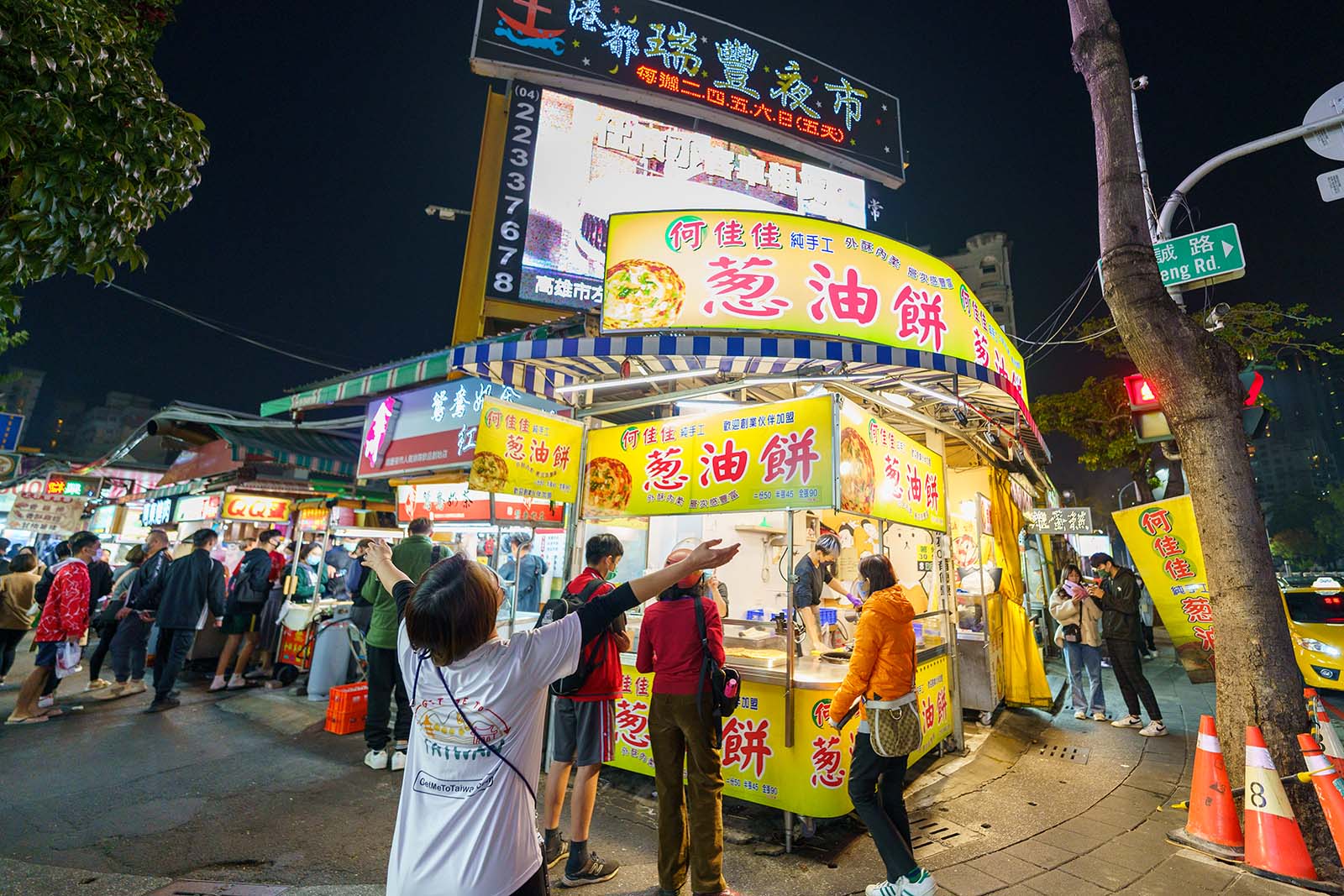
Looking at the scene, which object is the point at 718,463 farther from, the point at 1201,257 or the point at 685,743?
the point at 1201,257

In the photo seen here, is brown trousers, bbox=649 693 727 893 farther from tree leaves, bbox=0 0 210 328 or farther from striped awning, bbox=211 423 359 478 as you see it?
striped awning, bbox=211 423 359 478

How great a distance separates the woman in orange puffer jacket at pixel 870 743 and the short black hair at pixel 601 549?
68.4 inches

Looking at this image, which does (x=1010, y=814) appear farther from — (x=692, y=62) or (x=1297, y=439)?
(x=1297, y=439)

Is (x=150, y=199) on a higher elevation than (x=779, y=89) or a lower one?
lower

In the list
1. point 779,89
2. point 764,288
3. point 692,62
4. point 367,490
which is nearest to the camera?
point 764,288

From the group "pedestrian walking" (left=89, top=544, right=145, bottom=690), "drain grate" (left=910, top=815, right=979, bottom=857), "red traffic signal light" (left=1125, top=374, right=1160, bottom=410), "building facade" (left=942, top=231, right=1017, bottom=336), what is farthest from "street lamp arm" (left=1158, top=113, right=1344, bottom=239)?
"building facade" (left=942, top=231, right=1017, bottom=336)

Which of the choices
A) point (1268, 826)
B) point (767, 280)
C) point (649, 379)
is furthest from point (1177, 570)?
point (649, 379)

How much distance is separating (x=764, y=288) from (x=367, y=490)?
10.8 meters

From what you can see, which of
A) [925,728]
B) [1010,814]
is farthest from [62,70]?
[1010,814]

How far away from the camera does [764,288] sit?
16.6ft

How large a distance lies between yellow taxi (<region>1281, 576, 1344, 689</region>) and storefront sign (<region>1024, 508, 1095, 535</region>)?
392 cm

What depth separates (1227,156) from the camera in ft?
20.8

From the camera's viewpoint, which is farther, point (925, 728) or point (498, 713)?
point (925, 728)

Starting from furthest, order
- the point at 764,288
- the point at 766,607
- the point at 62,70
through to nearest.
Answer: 1. the point at 766,607
2. the point at 764,288
3. the point at 62,70
